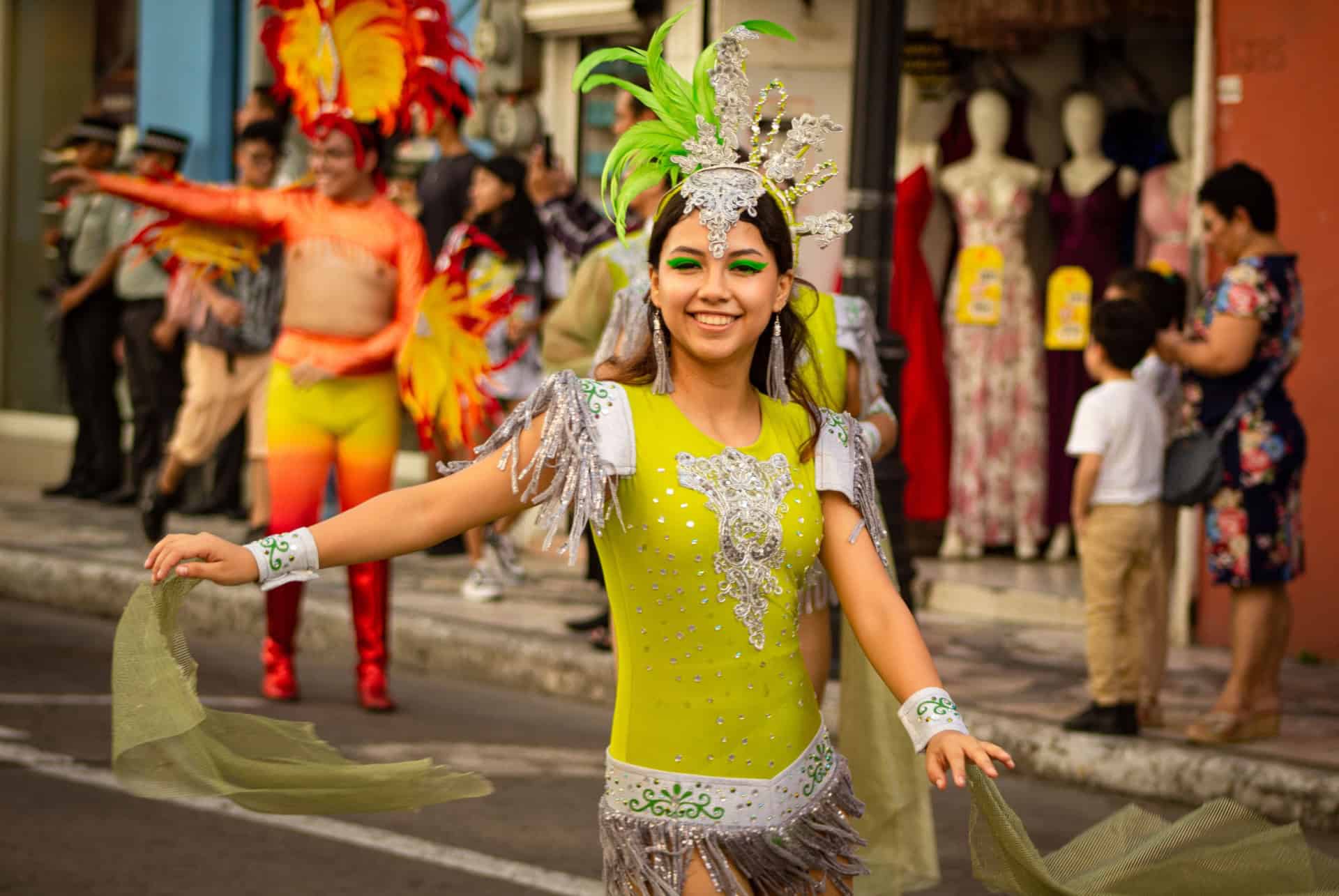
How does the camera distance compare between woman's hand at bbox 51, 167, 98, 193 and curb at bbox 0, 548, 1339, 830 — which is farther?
woman's hand at bbox 51, 167, 98, 193

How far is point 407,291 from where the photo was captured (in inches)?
306

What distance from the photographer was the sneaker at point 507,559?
10.2 metres

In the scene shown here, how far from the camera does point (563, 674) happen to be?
8.62m

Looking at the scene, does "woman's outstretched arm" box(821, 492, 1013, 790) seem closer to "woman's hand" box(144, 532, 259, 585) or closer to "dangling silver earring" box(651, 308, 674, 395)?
"dangling silver earring" box(651, 308, 674, 395)

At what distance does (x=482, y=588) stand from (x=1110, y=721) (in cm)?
369

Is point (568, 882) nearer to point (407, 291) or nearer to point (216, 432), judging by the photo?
point (407, 291)

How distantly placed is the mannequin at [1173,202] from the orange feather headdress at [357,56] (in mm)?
4008

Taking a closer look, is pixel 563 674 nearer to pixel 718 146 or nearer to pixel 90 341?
pixel 718 146

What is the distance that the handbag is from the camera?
720cm

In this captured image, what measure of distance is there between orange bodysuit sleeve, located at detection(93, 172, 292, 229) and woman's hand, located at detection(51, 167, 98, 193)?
1.2 inches

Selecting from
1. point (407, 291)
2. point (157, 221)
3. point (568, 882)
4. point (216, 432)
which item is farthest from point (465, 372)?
point (216, 432)

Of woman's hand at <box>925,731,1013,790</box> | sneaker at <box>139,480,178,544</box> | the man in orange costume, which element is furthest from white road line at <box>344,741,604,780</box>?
woman's hand at <box>925,731,1013,790</box>

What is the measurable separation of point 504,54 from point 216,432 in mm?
2846

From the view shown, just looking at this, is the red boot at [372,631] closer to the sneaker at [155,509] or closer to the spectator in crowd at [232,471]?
the sneaker at [155,509]
